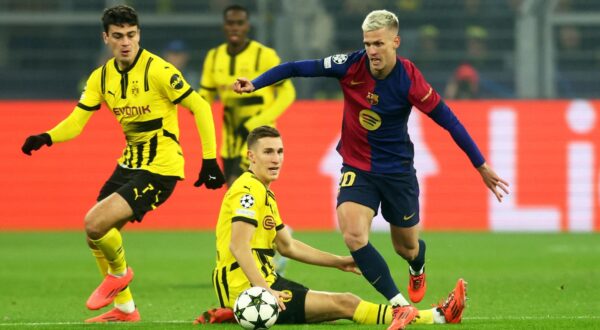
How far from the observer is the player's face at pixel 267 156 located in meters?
7.77

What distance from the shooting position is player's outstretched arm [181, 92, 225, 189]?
872 centimetres

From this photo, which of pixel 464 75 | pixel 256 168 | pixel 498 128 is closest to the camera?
pixel 256 168

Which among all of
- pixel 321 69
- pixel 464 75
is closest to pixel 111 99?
pixel 321 69

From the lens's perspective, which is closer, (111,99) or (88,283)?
(111,99)

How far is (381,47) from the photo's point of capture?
26.6 ft

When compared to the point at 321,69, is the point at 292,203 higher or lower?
lower

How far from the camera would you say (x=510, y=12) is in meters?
19.4

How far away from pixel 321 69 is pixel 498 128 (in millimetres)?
9738

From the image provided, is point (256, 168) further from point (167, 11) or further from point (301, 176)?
point (167, 11)

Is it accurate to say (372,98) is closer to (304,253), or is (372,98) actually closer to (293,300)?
(304,253)

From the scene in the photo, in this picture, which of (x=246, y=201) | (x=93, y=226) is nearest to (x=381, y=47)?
(x=246, y=201)

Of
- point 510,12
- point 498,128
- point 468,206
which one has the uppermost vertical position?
point 510,12

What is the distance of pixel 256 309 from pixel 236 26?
5.37 meters

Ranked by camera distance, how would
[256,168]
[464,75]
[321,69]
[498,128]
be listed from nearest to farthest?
1. [256,168]
2. [321,69]
3. [498,128]
4. [464,75]
